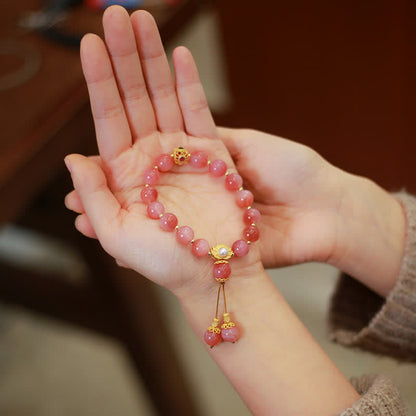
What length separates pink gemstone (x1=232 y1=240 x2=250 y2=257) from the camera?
0.67 meters

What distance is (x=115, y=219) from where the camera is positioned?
2.09ft

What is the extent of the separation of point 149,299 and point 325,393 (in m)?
0.68

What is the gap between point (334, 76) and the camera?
4.96 ft

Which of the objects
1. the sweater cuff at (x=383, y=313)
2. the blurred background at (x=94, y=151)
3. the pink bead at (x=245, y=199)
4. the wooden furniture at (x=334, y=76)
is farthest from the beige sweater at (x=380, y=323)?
the wooden furniture at (x=334, y=76)

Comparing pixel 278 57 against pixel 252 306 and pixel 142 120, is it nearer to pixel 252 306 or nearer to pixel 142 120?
pixel 142 120

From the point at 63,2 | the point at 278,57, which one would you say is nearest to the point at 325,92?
the point at 278,57

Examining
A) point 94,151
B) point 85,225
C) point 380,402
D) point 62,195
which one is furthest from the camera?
point 62,195

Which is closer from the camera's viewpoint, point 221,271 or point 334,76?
point 221,271

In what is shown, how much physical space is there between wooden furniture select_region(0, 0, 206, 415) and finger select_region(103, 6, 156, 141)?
11.9 inches

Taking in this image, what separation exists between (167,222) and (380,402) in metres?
0.34

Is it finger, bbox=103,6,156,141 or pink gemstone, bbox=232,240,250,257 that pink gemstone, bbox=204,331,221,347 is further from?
finger, bbox=103,6,156,141

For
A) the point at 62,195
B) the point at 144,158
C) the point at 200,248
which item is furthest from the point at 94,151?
the point at 200,248

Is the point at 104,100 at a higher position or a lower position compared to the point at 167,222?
higher

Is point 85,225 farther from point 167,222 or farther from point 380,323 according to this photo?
point 380,323
